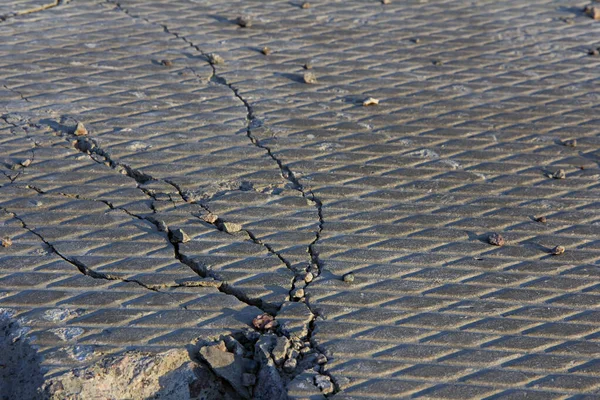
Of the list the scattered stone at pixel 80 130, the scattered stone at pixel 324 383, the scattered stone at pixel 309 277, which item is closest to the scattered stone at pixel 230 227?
the scattered stone at pixel 309 277

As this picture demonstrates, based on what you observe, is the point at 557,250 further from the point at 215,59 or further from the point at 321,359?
the point at 215,59

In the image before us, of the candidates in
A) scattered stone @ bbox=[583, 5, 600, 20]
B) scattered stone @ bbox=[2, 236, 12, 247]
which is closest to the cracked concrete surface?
scattered stone @ bbox=[2, 236, 12, 247]

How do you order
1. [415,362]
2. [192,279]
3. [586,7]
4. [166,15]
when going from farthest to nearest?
1. [586,7]
2. [166,15]
3. [192,279]
4. [415,362]

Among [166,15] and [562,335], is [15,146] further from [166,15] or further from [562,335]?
[562,335]

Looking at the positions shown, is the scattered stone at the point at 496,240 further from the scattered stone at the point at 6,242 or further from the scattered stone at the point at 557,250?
the scattered stone at the point at 6,242

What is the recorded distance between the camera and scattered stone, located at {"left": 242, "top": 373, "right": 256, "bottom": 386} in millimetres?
3178

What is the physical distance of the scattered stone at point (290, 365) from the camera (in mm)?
3156

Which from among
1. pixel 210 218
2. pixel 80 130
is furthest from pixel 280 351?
pixel 80 130

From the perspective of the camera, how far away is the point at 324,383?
10.0 ft

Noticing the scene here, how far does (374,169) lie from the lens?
435cm

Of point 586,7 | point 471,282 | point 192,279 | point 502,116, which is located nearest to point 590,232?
point 471,282

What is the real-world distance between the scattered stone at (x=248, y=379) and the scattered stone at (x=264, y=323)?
0.69 feet

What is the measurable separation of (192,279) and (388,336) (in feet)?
2.87

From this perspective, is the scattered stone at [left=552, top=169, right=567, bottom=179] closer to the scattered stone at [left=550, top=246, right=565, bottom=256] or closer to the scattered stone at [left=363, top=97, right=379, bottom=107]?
the scattered stone at [left=550, top=246, right=565, bottom=256]
